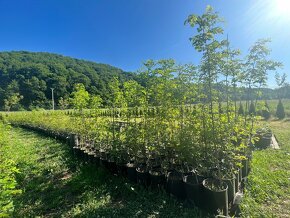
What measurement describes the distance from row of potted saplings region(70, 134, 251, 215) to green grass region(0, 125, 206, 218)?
0.51 ft

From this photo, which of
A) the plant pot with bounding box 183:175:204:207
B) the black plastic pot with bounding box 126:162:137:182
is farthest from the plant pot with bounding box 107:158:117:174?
the plant pot with bounding box 183:175:204:207

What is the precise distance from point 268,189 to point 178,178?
168cm

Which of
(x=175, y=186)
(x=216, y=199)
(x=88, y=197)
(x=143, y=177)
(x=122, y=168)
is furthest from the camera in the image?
(x=122, y=168)

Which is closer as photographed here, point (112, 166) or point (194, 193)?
point (194, 193)

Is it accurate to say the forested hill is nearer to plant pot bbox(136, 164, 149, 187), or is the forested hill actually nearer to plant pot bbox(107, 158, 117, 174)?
plant pot bbox(107, 158, 117, 174)

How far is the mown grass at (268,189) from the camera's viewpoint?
10.1ft

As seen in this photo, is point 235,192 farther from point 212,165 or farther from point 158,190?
point 158,190

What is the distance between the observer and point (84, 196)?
12.2 ft

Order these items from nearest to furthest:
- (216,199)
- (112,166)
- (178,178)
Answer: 1. (216,199)
2. (178,178)
3. (112,166)

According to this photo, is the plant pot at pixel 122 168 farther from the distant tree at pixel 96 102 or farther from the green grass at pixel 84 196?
the distant tree at pixel 96 102

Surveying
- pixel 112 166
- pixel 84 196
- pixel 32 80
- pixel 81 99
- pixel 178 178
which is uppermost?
pixel 32 80

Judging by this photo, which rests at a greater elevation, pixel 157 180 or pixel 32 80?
pixel 32 80

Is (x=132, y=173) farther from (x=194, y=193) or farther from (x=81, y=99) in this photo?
(x=81, y=99)

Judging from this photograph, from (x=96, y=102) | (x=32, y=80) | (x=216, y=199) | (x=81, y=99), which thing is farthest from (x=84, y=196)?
(x=32, y=80)
